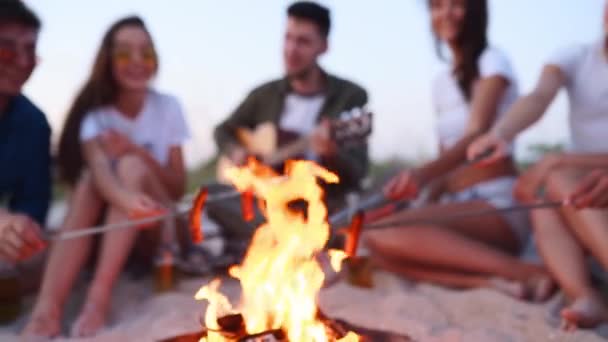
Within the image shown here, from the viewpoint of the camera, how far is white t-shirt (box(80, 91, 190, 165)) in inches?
123

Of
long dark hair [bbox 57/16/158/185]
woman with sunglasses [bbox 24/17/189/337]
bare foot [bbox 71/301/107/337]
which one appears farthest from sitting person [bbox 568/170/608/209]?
long dark hair [bbox 57/16/158/185]

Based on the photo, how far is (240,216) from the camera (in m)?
3.46

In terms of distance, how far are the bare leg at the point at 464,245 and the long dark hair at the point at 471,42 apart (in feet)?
2.12

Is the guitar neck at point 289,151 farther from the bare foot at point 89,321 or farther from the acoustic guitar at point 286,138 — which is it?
the bare foot at point 89,321

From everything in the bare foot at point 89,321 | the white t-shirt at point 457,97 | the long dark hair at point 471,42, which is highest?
the long dark hair at point 471,42

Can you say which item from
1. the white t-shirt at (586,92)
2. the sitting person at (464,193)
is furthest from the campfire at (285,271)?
the white t-shirt at (586,92)

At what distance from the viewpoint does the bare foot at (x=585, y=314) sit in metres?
2.32

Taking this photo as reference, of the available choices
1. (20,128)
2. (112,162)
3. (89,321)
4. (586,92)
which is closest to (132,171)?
(112,162)

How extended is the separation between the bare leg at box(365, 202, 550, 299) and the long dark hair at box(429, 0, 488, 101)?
2.12 feet

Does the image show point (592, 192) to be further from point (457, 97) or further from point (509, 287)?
point (457, 97)

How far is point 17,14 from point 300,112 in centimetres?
152

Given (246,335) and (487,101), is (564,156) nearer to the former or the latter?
(487,101)

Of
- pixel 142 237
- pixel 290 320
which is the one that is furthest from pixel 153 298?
pixel 290 320

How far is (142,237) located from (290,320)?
67.4 inches
